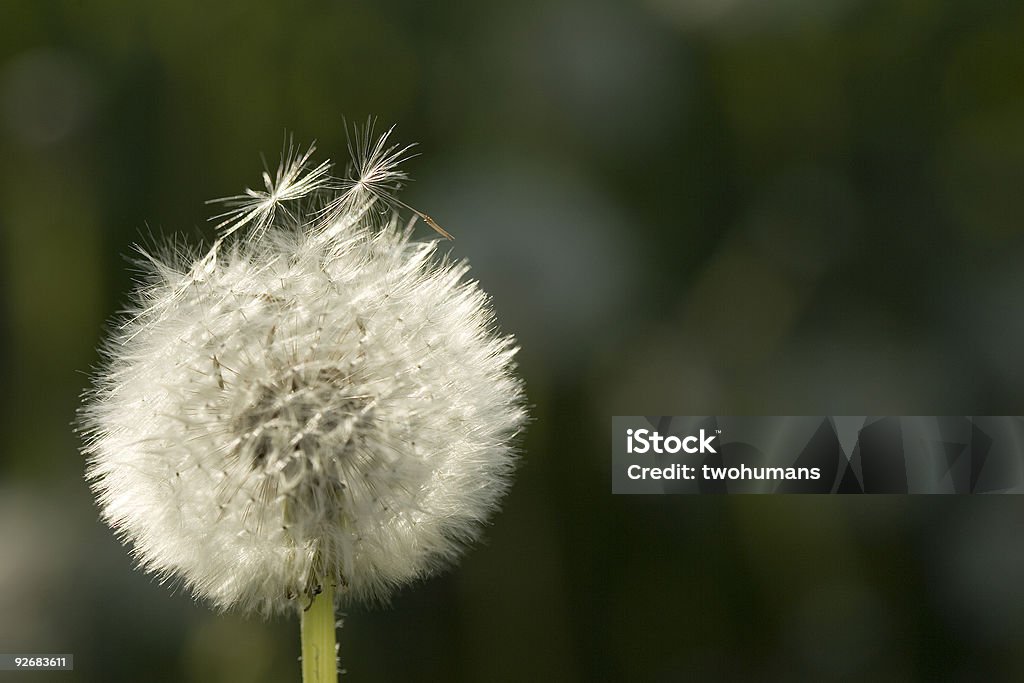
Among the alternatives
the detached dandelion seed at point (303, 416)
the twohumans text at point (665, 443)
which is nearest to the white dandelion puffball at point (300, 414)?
the detached dandelion seed at point (303, 416)

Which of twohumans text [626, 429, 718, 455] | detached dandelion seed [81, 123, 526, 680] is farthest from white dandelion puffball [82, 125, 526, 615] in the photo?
twohumans text [626, 429, 718, 455]

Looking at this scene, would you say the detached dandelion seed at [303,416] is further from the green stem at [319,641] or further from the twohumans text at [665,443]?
the twohumans text at [665,443]

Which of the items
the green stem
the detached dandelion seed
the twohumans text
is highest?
the twohumans text

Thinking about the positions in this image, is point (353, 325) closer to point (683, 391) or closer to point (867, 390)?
point (683, 391)

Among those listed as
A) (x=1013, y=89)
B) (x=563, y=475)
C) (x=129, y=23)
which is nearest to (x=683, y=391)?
(x=563, y=475)

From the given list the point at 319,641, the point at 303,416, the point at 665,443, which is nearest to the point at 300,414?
the point at 303,416

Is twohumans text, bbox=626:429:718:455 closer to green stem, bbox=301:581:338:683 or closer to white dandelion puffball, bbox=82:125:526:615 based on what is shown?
white dandelion puffball, bbox=82:125:526:615
